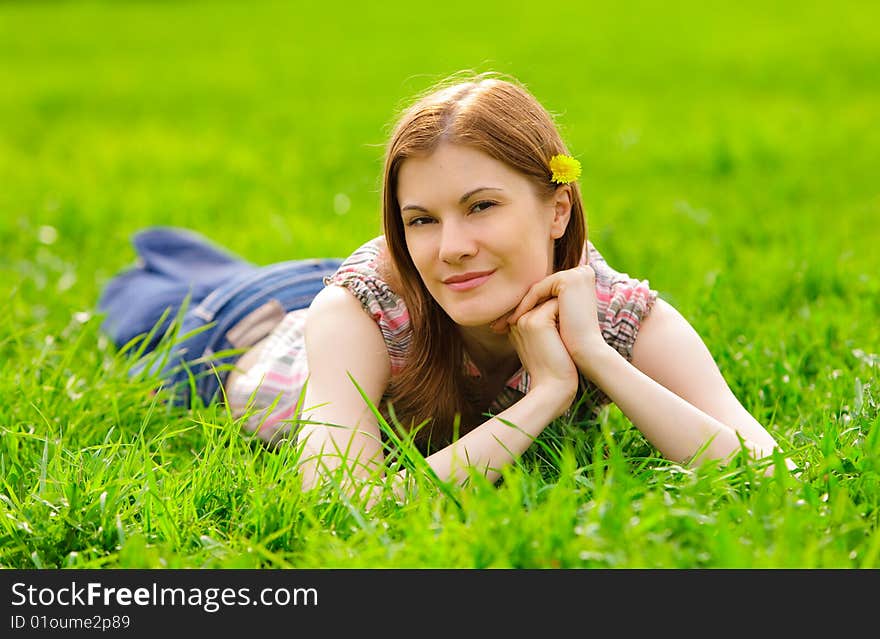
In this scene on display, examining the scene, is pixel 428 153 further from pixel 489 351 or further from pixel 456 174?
pixel 489 351

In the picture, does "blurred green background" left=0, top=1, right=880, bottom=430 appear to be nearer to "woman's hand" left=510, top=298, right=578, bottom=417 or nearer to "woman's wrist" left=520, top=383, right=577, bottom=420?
"woman's hand" left=510, top=298, right=578, bottom=417

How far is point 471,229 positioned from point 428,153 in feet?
0.82

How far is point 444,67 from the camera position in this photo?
12180mm

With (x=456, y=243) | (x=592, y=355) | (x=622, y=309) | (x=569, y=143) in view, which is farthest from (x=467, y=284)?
(x=569, y=143)

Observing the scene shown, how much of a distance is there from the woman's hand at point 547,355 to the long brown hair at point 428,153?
29cm

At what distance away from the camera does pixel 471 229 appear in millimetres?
3072

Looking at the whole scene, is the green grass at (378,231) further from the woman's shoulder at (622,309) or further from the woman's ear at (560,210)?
the woman's ear at (560,210)

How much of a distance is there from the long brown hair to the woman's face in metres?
0.04

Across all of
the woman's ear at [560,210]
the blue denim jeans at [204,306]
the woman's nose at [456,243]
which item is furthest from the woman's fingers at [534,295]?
the blue denim jeans at [204,306]

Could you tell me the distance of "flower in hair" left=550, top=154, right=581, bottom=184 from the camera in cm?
321

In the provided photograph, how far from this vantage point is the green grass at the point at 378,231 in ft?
8.42

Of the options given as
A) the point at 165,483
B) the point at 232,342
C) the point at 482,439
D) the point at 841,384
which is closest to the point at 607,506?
the point at 482,439
